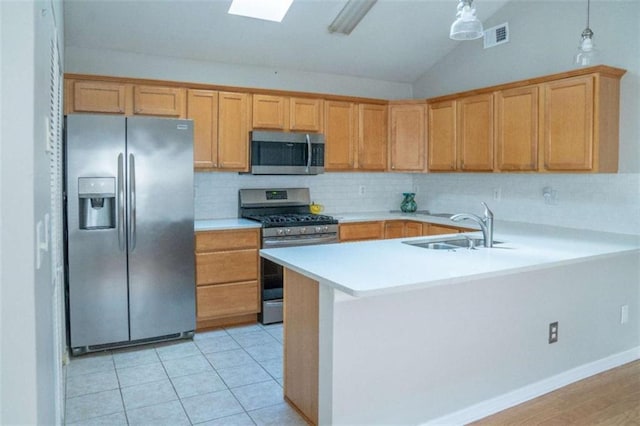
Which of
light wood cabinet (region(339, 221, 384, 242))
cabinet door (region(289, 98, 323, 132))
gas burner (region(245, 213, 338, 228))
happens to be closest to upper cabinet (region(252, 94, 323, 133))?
cabinet door (region(289, 98, 323, 132))

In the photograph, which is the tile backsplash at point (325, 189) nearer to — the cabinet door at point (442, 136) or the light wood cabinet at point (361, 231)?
the light wood cabinet at point (361, 231)

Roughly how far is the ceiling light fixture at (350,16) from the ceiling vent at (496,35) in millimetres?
1341

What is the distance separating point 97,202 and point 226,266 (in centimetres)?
117

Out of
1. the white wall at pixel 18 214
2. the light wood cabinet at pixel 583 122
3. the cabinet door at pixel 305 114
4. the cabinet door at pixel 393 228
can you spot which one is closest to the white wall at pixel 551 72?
the light wood cabinet at pixel 583 122

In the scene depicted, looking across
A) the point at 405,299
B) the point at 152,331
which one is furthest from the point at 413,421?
the point at 152,331

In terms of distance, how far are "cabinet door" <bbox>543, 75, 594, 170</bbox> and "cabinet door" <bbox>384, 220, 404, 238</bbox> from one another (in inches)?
62.8

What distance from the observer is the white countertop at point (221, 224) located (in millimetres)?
4051

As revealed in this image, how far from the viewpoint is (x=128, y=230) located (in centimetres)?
359

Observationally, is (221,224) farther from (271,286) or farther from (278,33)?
(278,33)

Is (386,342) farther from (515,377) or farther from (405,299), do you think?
(515,377)

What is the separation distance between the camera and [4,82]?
1.07 metres

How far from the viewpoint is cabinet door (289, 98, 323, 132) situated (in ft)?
15.5

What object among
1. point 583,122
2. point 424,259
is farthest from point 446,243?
point 583,122

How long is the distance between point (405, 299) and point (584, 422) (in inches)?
49.5
